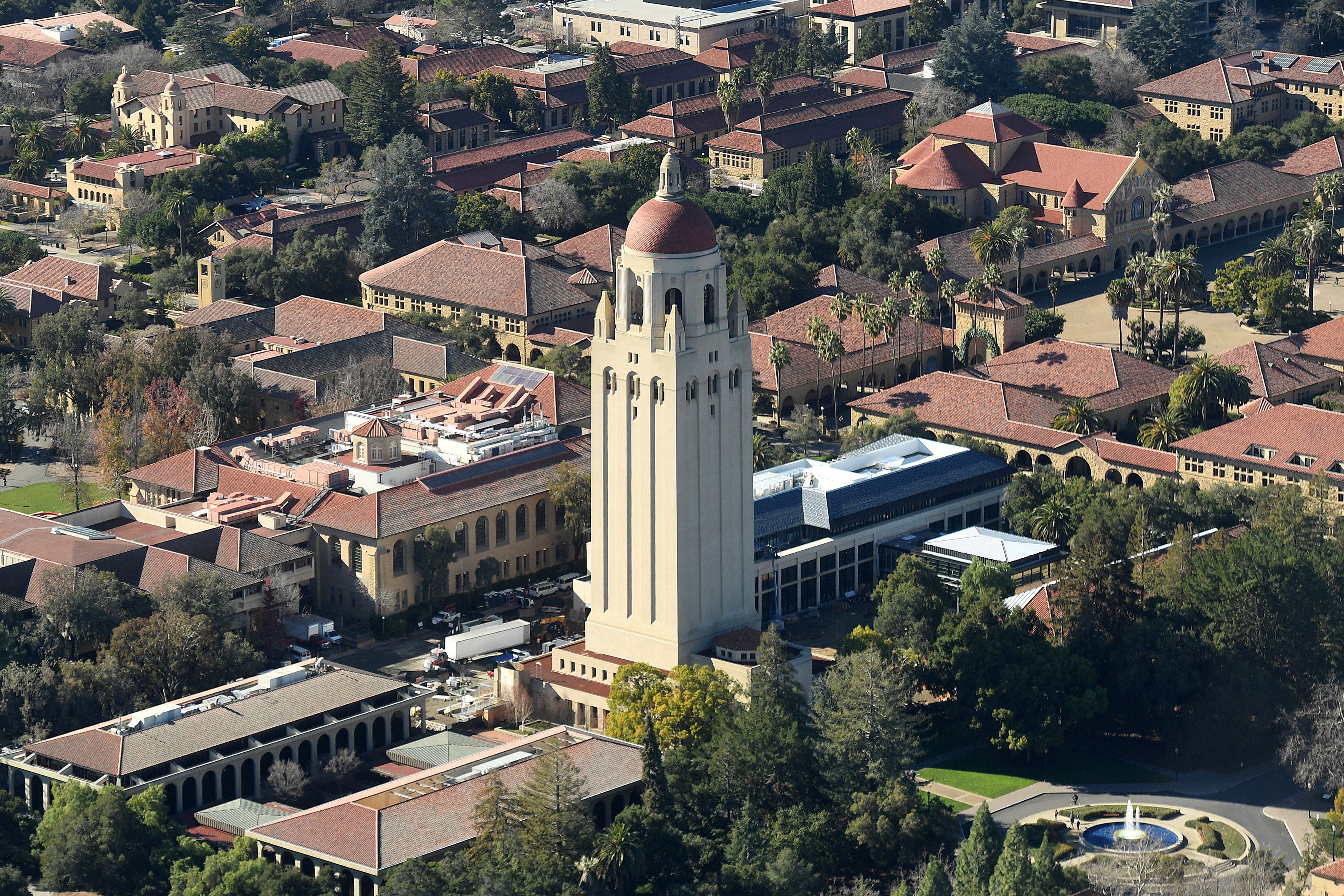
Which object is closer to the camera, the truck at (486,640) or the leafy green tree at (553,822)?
the leafy green tree at (553,822)

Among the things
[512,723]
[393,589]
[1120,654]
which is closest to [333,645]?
[393,589]

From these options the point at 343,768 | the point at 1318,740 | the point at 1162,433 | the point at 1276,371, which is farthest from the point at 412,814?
the point at 1276,371

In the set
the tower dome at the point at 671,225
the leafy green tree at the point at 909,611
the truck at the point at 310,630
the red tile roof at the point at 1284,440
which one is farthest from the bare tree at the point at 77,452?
the red tile roof at the point at 1284,440

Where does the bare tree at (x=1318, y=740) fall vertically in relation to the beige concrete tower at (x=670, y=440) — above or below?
below

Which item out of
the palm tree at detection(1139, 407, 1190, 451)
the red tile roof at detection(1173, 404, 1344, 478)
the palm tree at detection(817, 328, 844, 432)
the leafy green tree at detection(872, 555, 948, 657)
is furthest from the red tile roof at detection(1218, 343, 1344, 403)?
the leafy green tree at detection(872, 555, 948, 657)

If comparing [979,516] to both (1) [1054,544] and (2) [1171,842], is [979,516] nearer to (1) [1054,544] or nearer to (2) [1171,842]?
(1) [1054,544]

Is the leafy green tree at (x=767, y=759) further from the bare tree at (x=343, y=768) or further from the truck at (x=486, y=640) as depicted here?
the truck at (x=486, y=640)
